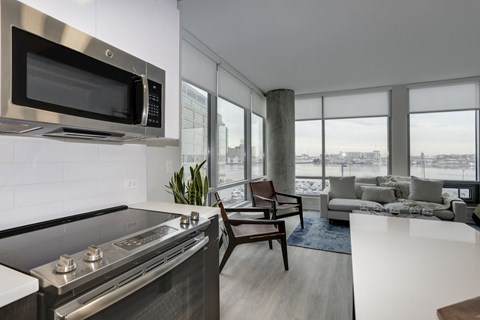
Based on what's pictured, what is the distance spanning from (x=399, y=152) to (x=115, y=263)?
220 inches

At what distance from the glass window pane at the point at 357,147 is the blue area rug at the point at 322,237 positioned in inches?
62.0

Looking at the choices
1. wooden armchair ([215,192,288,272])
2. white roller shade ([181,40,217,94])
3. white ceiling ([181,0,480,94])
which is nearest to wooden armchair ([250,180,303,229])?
wooden armchair ([215,192,288,272])

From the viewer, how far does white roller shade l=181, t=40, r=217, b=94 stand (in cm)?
286

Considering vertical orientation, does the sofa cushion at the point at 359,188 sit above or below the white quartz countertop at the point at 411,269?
below

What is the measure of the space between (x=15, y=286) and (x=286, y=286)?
2152mm

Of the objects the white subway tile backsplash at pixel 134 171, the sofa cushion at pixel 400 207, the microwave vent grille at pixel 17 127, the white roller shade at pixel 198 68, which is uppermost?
the white roller shade at pixel 198 68

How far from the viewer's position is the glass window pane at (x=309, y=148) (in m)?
5.75

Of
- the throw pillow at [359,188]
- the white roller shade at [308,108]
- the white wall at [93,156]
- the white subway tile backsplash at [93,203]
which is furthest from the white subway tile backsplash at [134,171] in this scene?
the white roller shade at [308,108]

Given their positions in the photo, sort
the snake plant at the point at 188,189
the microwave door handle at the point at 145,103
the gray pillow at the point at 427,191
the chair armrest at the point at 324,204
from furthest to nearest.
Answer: the chair armrest at the point at 324,204 < the gray pillow at the point at 427,191 < the snake plant at the point at 188,189 < the microwave door handle at the point at 145,103

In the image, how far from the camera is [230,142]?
4121 mm

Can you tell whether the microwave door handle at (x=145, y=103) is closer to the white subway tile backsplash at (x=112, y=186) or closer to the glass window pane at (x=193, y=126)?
the white subway tile backsplash at (x=112, y=186)

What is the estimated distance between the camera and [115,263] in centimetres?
84

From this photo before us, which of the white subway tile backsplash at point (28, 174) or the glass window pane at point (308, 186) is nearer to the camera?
the white subway tile backsplash at point (28, 174)

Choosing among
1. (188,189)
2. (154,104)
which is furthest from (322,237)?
Result: (154,104)
